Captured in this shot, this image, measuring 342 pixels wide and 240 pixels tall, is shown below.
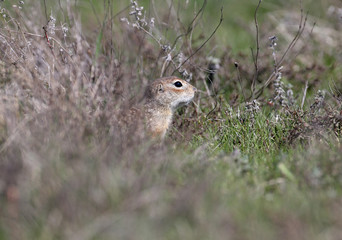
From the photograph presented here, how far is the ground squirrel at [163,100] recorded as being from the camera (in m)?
4.63

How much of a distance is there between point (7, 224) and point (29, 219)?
125 mm

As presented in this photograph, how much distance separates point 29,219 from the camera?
296 cm

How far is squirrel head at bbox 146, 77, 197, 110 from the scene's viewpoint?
4.73 m

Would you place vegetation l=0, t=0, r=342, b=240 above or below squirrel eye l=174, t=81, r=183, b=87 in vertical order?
below

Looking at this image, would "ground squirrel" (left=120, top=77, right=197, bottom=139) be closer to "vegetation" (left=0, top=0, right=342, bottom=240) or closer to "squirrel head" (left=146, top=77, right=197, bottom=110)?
"squirrel head" (left=146, top=77, right=197, bottom=110)

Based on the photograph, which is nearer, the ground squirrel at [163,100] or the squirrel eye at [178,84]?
the ground squirrel at [163,100]

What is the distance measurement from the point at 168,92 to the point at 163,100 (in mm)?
87

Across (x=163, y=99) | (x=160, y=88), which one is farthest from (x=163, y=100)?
(x=160, y=88)

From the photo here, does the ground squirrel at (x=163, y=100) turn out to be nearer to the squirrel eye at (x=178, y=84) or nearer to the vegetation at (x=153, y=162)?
the squirrel eye at (x=178, y=84)

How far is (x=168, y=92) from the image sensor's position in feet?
15.5

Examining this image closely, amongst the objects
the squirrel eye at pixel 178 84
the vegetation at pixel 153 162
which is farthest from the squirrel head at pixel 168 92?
the vegetation at pixel 153 162

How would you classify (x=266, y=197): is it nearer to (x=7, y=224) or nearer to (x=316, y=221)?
(x=316, y=221)

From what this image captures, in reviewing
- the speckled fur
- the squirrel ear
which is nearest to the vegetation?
the speckled fur

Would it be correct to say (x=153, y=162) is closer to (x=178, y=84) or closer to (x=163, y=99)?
(x=163, y=99)
